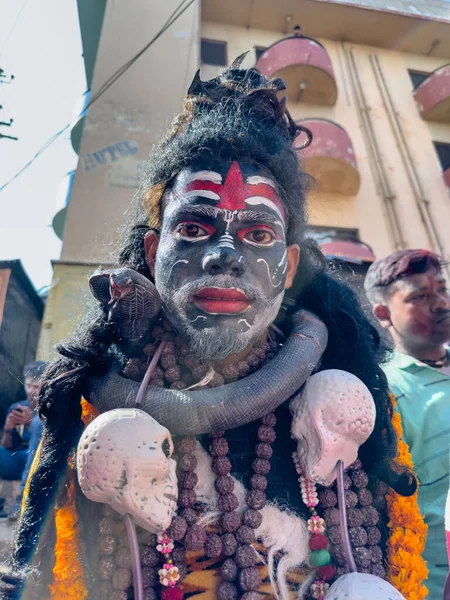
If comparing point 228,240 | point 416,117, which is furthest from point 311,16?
point 228,240

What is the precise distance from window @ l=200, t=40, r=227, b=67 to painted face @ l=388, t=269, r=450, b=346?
26.5ft

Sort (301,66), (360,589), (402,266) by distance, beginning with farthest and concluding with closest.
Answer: (301,66)
(402,266)
(360,589)

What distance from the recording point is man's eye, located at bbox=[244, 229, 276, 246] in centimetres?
162

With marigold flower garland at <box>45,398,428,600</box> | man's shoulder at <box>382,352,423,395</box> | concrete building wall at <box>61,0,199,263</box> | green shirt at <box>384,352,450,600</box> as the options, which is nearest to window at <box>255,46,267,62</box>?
concrete building wall at <box>61,0,199,263</box>

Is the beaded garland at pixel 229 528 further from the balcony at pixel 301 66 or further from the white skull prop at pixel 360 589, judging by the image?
the balcony at pixel 301 66

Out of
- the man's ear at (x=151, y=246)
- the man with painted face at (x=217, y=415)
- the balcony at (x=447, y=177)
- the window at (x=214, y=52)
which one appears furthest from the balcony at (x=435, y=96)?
the man's ear at (x=151, y=246)

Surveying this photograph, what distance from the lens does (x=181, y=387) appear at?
1.51 metres

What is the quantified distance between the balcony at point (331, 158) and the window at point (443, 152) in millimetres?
2517

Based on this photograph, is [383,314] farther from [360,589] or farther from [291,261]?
[360,589]

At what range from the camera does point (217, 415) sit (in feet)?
4.40

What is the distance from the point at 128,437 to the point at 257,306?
593mm

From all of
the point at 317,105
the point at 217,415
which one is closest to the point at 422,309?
the point at 217,415

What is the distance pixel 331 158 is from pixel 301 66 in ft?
6.90

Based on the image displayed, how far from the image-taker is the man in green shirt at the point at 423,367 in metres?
1.96
